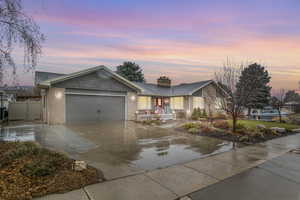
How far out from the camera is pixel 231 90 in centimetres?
845

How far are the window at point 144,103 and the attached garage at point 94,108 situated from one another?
3.26 meters

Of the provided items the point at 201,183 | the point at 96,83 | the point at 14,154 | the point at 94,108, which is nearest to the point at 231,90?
the point at 201,183

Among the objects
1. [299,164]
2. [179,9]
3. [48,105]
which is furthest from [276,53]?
[48,105]

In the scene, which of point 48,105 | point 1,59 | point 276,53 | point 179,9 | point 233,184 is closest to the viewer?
point 233,184

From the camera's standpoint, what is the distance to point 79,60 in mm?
13617

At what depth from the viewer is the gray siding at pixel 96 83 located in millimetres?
11031

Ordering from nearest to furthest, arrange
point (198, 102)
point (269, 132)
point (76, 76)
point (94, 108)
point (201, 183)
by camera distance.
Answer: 1. point (201, 183)
2. point (269, 132)
3. point (76, 76)
4. point (94, 108)
5. point (198, 102)

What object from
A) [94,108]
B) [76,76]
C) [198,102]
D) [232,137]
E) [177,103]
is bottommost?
[232,137]

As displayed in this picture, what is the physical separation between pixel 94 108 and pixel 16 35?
341 inches

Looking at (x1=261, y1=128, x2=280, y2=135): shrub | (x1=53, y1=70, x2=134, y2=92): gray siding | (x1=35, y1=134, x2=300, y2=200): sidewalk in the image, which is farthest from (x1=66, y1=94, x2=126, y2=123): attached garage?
(x1=261, y1=128, x2=280, y2=135): shrub

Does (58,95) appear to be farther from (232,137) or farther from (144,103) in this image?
(232,137)

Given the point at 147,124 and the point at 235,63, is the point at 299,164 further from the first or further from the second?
the point at 147,124

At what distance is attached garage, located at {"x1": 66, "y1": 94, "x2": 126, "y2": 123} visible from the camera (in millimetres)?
11117

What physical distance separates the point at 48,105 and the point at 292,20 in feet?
54.1
